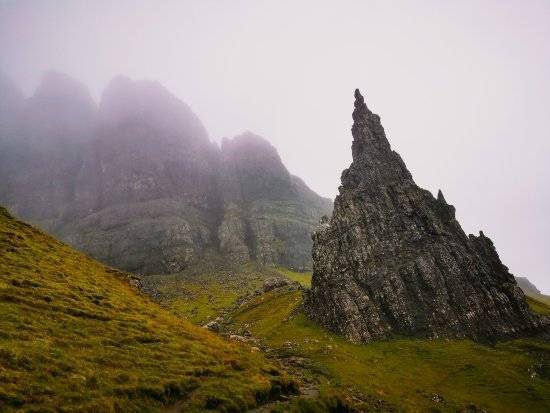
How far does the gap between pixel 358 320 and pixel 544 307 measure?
6549 centimetres

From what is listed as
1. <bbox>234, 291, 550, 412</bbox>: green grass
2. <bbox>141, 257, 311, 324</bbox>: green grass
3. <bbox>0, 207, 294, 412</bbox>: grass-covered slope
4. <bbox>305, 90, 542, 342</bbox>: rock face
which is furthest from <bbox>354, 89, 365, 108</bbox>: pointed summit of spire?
<bbox>0, 207, 294, 412</bbox>: grass-covered slope

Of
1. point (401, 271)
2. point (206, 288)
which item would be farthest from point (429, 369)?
point (206, 288)

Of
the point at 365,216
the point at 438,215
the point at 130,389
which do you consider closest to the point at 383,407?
the point at 130,389

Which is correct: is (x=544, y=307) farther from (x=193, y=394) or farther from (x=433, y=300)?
(x=193, y=394)

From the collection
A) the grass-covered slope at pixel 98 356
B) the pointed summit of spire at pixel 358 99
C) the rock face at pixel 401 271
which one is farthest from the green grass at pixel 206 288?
the pointed summit of spire at pixel 358 99

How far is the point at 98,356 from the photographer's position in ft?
104

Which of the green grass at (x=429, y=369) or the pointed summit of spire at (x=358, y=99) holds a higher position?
the pointed summit of spire at (x=358, y=99)

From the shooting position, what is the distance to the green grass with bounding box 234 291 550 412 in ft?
164

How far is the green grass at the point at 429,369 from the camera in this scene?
5009 cm

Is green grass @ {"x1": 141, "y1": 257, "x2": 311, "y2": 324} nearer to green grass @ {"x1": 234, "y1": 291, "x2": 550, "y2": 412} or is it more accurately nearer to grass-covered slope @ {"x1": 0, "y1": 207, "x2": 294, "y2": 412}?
green grass @ {"x1": 234, "y1": 291, "x2": 550, "y2": 412}

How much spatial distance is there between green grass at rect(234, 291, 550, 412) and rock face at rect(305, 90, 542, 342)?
5076mm

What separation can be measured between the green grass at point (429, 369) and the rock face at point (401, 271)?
5076mm

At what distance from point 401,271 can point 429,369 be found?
28.8 meters

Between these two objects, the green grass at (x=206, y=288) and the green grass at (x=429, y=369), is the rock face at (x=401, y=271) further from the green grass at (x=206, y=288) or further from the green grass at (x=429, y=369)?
the green grass at (x=206, y=288)
